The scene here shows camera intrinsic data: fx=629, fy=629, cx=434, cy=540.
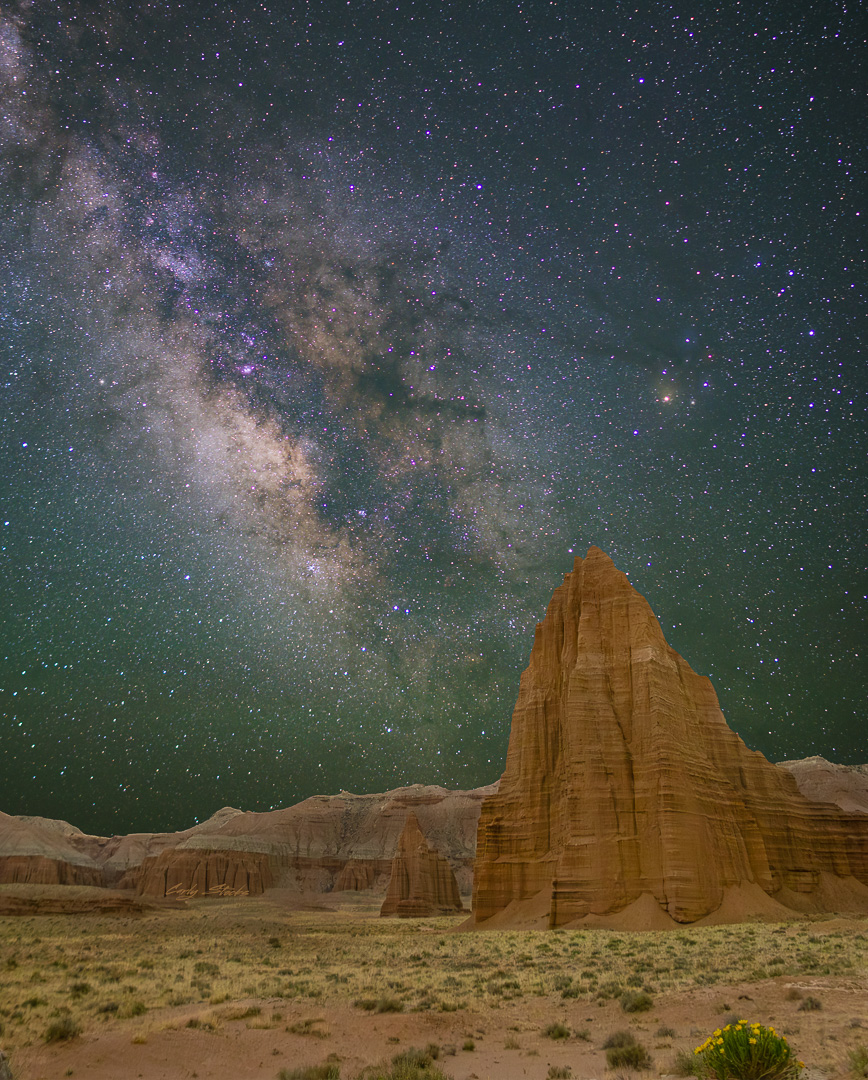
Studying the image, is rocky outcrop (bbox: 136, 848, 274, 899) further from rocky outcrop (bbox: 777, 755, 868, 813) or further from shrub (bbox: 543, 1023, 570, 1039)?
shrub (bbox: 543, 1023, 570, 1039)

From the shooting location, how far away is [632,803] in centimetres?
3862

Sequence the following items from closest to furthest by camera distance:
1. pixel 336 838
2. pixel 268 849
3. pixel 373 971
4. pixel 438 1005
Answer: pixel 438 1005, pixel 373 971, pixel 268 849, pixel 336 838

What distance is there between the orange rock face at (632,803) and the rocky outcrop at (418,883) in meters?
31.9

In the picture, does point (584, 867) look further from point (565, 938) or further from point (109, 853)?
point (109, 853)

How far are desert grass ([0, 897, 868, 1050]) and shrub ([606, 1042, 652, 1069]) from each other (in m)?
4.27

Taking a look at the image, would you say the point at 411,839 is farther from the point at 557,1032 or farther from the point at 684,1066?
the point at 684,1066

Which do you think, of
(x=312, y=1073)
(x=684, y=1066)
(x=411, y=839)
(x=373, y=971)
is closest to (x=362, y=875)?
(x=411, y=839)

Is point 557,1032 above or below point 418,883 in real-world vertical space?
above

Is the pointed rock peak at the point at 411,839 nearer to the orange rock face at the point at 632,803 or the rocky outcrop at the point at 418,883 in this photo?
the rocky outcrop at the point at 418,883

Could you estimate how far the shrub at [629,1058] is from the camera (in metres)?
9.73

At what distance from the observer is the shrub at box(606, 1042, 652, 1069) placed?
31.9ft

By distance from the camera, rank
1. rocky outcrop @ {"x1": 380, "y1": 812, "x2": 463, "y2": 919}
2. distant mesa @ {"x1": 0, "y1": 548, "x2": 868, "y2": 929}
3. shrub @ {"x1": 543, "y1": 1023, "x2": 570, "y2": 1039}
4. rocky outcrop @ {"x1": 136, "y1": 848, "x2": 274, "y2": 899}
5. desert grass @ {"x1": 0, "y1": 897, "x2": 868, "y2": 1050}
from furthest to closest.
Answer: rocky outcrop @ {"x1": 136, "y1": 848, "x2": 274, "y2": 899}, rocky outcrop @ {"x1": 380, "y1": 812, "x2": 463, "y2": 919}, distant mesa @ {"x1": 0, "y1": 548, "x2": 868, "y2": 929}, desert grass @ {"x1": 0, "y1": 897, "x2": 868, "y2": 1050}, shrub @ {"x1": 543, "y1": 1023, "x2": 570, "y2": 1039}

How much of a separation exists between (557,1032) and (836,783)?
411 feet

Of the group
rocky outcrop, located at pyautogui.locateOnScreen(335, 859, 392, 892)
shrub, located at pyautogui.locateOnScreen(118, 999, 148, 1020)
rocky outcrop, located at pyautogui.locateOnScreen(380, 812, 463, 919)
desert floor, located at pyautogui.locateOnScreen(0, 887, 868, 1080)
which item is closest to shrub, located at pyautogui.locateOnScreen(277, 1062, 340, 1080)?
desert floor, located at pyautogui.locateOnScreen(0, 887, 868, 1080)
